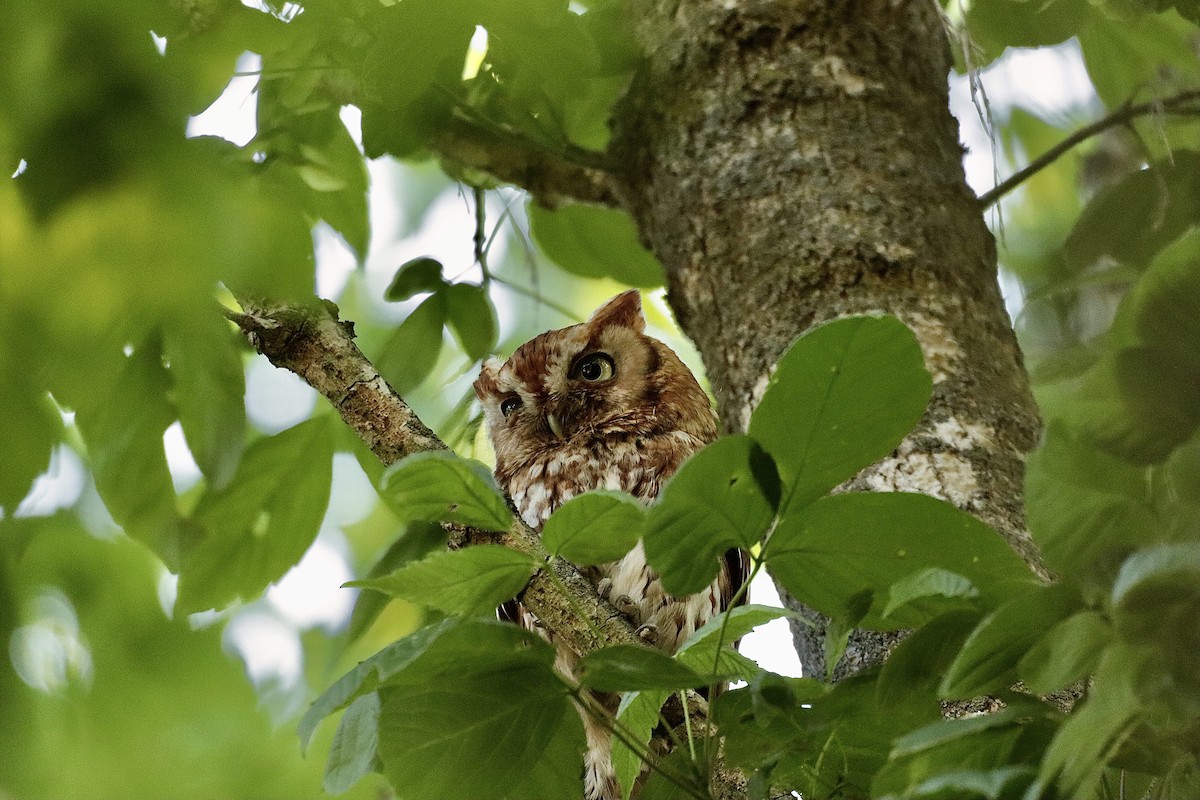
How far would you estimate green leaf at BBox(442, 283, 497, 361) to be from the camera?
2328 mm

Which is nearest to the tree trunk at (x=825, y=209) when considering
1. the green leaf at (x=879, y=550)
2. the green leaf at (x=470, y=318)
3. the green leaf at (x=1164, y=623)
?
the green leaf at (x=470, y=318)

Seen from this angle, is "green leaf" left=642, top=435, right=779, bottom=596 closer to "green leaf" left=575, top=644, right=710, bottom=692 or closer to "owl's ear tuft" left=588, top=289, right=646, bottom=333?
"green leaf" left=575, top=644, right=710, bottom=692

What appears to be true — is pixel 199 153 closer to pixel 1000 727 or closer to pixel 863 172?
pixel 1000 727

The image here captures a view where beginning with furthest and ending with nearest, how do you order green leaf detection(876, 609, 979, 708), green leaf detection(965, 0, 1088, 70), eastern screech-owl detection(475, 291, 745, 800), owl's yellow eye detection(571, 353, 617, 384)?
owl's yellow eye detection(571, 353, 617, 384) < eastern screech-owl detection(475, 291, 745, 800) < green leaf detection(965, 0, 1088, 70) < green leaf detection(876, 609, 979, 708)

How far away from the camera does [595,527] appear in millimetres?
961

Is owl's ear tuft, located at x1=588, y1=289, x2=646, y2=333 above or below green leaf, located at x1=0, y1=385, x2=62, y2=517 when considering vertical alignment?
above

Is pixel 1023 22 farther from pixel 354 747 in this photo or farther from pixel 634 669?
pixel 354 747

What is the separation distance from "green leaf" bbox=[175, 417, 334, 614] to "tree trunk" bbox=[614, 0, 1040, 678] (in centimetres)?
72

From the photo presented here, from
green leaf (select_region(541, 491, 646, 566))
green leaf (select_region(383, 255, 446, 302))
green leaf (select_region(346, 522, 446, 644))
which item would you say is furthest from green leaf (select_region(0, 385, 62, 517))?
green leaf (select_region(383, 255, 446, 302))

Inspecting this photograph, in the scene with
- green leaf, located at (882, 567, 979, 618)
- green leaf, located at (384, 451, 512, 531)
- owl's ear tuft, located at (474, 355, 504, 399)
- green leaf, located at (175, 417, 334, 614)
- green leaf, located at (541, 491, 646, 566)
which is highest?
owl's ear tuft, located at (474, 355, 504, 399)

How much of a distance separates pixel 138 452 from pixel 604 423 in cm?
132

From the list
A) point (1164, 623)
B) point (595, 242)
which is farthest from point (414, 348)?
point (1164, 623)

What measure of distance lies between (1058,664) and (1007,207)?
11.2ft

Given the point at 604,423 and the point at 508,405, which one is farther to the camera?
the point at 508,405
